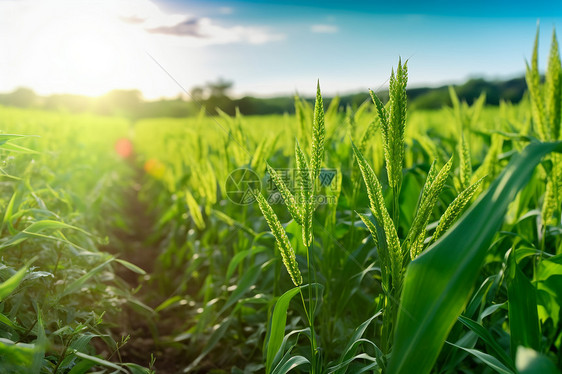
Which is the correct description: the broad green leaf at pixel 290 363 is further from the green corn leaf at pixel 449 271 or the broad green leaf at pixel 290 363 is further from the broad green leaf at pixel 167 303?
the broad green leaf at pixel 167 303

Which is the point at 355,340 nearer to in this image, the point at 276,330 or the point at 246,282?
the point at 276,330

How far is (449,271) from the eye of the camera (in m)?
0.61

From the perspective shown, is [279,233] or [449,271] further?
[279,233]

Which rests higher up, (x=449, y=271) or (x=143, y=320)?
(x=449, y=271)

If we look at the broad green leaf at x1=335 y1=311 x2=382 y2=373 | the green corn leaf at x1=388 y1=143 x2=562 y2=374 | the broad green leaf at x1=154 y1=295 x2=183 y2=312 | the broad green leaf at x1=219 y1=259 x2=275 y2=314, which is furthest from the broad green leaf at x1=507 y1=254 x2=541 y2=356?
the broad green leaf at x1=154 y1=295 x2=183 y2=312

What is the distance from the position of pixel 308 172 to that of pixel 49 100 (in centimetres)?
4434

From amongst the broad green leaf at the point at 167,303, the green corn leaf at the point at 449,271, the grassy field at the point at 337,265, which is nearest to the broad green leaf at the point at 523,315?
the grassy field at the point at 337,265

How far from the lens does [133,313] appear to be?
216cm

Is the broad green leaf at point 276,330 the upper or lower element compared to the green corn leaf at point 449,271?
lower

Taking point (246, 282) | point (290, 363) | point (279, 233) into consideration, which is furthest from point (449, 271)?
point (246, 282)

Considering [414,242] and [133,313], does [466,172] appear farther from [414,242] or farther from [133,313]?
[133,313]

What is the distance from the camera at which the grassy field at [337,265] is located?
646mm

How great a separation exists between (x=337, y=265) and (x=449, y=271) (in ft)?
2.96

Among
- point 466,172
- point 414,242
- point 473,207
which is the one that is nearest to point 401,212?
point 466,172
